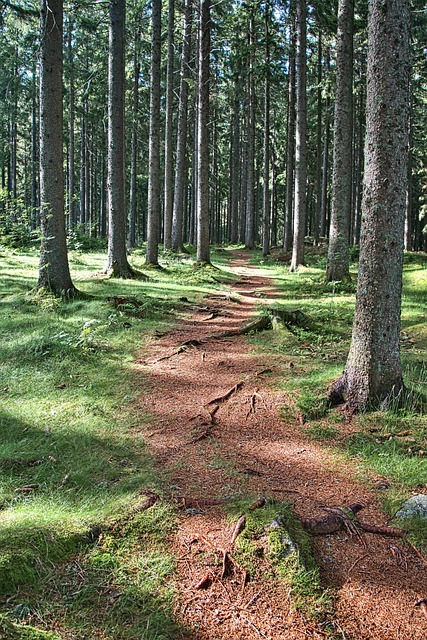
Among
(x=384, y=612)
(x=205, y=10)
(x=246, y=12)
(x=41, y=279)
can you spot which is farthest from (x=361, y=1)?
(x=384, y=612)

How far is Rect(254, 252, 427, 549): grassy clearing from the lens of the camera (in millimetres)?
4180

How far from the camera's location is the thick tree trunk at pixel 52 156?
984cm

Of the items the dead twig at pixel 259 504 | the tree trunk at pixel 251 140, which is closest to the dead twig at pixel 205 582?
the dead twig at pixel 259 504

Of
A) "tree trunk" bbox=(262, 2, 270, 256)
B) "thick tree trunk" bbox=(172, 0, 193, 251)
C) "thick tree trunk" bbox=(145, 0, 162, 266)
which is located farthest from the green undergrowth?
"tree trunk" bbox=(262, 2, 270, 256)

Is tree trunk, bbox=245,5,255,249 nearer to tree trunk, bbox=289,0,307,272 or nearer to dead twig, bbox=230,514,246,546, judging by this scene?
tree trunk, bbox=289,0,307,272

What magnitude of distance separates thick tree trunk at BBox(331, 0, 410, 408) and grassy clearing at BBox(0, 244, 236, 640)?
103 inches

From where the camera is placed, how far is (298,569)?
2900 mm

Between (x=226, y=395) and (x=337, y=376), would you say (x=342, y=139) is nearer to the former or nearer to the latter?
(x=337, y=376)

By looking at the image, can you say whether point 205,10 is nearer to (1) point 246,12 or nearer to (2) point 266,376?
(1) point 246,12

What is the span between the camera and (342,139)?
1305 centimetres

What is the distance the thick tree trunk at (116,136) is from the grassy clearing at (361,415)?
5.39 m

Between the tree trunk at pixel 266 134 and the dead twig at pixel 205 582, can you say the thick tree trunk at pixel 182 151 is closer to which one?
the tree trunk at pixel 266 134

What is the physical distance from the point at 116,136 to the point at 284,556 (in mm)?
12417

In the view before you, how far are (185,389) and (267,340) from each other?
8.58 ft
